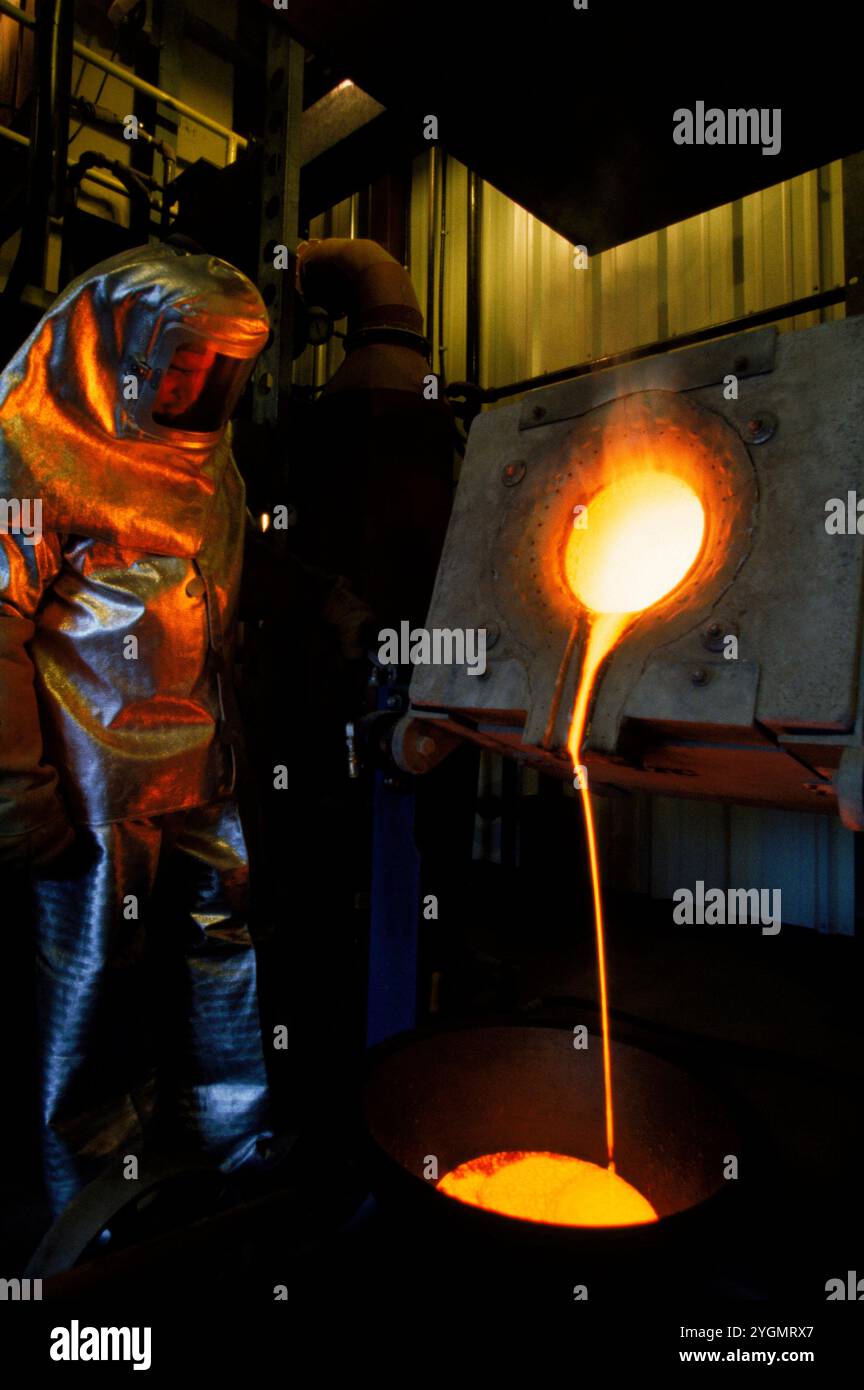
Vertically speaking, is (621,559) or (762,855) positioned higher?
(621,559)

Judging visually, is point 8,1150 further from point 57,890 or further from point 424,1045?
point 424,1045

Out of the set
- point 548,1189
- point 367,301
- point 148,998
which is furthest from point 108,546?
point 367,301

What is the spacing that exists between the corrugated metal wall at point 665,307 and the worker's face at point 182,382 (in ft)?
7.12

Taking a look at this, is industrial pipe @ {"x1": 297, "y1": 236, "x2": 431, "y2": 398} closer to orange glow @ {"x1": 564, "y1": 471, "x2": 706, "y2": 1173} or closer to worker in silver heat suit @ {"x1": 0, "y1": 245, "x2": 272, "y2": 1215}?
worker in silver heat suit @ {"x1": 0, "y1": 245, "x2": 272, "y2": 1215}

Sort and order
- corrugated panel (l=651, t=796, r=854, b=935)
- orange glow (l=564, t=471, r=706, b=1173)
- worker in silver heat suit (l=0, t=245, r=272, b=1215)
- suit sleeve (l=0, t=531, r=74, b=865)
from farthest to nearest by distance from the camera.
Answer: corrugated panel (l=651, t=796, r=854, b=935), worker in silver heat suit (l=0, t=245, r=272, b=1215), suit sleeve (l=0, t=531, r=74, b=865), orange glow (l=564, t=471, r=706, b=1173)

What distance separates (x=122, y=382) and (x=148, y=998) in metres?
1.33

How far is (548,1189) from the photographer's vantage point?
3.59 feet

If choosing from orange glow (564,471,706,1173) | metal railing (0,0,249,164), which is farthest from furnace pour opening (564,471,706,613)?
metal railing (0,0,249,164)

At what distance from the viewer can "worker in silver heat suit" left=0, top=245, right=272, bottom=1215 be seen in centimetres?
145

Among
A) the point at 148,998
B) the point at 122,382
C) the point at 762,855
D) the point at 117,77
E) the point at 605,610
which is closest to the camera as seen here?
the point at 605,610

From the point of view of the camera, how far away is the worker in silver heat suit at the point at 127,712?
1.45 meters

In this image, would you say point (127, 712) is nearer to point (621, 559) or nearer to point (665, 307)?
point (621, 559)

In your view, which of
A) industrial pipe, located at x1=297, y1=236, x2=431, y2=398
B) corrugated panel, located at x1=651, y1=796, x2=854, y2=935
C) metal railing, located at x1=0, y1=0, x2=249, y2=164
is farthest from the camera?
metal railing, located at x1=0, y1=0, x2=249, y2=164
